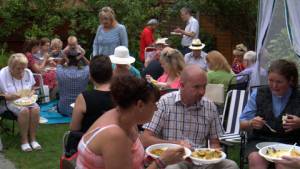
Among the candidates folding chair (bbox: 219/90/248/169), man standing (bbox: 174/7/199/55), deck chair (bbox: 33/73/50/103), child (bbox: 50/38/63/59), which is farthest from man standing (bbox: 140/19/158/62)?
folding chair (bbox: 219/90/248/169)

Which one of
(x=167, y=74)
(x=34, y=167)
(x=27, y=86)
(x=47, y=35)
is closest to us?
(x=34, y=167)

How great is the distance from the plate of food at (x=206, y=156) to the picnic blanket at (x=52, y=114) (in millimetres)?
4571

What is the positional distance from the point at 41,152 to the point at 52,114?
2.10 m

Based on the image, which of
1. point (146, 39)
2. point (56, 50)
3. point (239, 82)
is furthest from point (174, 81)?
point (146, 39)

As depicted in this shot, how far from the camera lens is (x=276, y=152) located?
3631 millimetres

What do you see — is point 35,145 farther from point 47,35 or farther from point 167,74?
point 47,35

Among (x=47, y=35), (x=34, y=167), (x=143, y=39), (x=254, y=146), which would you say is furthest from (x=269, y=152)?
(x=47, y=35)

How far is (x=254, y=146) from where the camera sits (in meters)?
4.21

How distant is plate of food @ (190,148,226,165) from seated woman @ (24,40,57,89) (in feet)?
19.2

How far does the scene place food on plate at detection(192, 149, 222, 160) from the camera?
3523mm

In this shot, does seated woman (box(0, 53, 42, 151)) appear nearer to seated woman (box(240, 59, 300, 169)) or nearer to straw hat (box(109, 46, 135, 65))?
straw hat (box(109, 46, 135, 65))

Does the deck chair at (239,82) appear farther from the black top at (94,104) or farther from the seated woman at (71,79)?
the black top at (94,104)

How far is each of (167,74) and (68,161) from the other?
2807mm

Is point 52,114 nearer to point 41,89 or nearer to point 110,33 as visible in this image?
point 41,89
